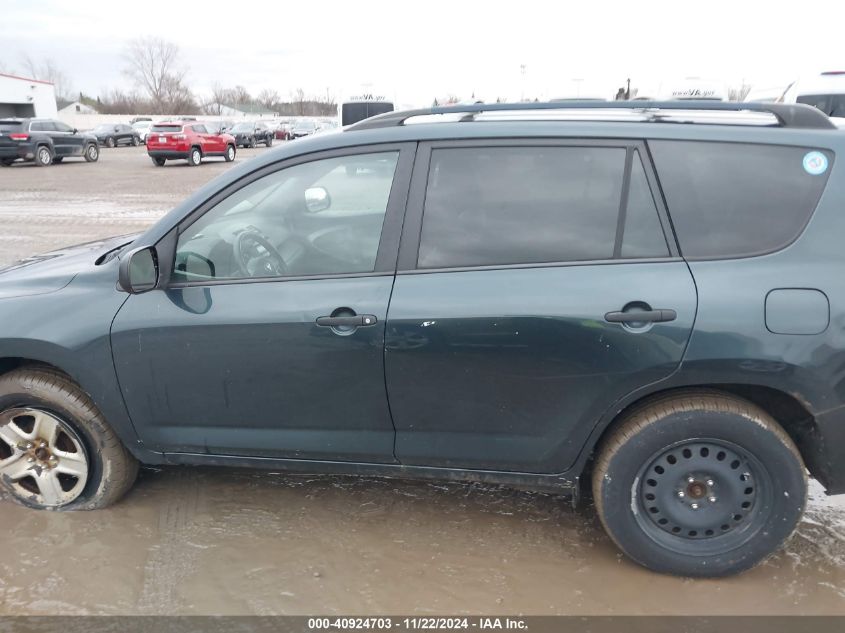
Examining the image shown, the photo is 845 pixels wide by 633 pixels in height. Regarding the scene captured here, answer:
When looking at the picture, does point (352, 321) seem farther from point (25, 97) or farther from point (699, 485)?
point (25, 97)

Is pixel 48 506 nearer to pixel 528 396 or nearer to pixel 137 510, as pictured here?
pixel 137 510

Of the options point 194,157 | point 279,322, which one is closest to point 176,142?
point 194,157

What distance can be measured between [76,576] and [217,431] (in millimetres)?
805

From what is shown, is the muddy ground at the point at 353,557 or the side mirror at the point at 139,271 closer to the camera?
the muddy ground at the point at 353,557

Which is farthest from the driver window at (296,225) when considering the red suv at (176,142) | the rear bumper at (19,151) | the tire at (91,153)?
the tire at (91,153)

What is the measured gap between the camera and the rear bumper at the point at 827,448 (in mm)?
2427

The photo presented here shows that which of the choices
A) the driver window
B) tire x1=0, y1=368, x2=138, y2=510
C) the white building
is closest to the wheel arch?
the driver window

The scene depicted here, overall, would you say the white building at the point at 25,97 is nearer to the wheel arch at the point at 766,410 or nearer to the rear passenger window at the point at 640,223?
the rear passenger window at the point at 640,223

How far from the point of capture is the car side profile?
2.43m

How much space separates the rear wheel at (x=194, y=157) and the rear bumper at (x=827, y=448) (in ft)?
77.3

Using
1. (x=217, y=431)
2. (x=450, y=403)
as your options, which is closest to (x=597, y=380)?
(x=450, y=403)

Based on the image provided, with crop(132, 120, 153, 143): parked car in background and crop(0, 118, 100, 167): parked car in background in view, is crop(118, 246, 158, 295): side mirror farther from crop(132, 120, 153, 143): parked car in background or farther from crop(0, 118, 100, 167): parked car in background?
crop(132, 120, 153, 143): parked car in background

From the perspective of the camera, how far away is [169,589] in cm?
265

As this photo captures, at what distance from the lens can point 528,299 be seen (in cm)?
250
